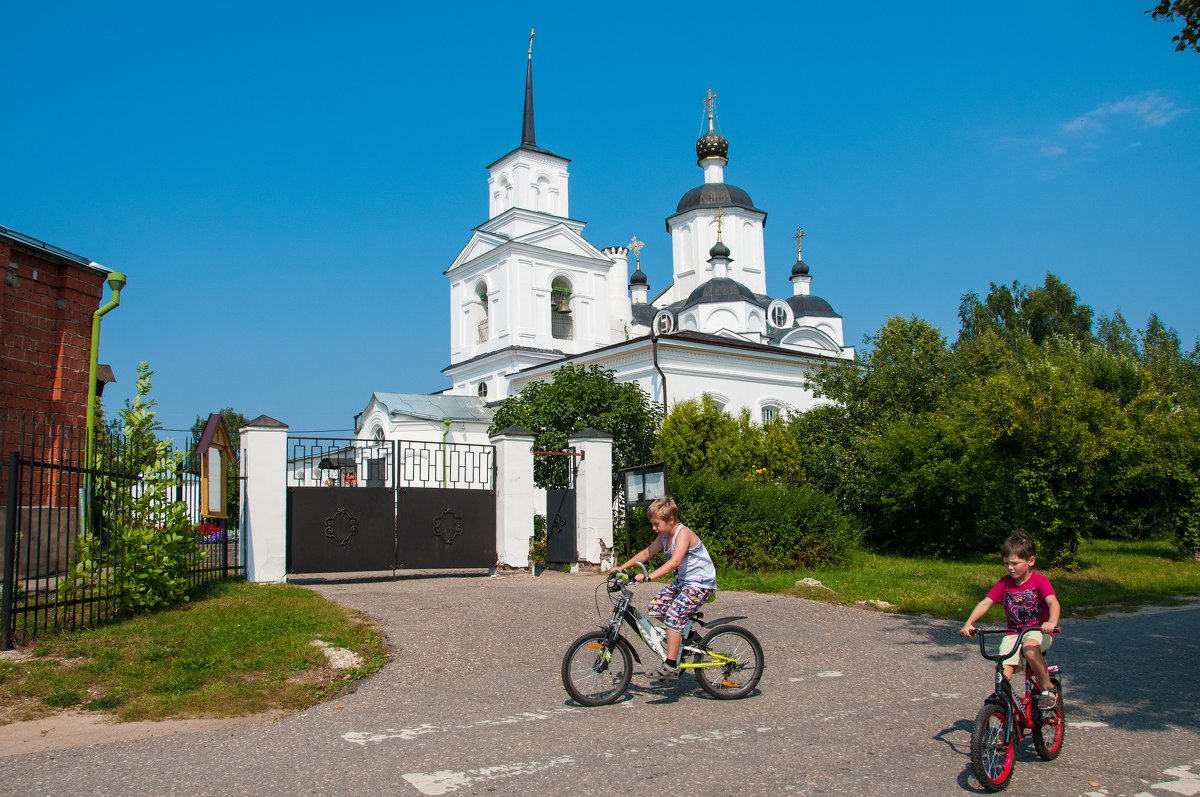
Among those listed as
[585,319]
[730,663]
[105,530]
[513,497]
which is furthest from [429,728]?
[585,319]

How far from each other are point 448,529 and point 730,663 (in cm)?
860

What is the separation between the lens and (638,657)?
697cm

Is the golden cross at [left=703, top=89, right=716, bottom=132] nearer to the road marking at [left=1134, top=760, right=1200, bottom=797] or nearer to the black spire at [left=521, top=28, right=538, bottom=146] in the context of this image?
the black spire at [left=521, top=28, right=538, bottom=146]

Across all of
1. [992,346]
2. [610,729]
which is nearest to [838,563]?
[610,729]

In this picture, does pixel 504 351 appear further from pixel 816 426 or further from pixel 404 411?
pixel 816 426

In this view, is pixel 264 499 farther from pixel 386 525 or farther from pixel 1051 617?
pixel 1051 617

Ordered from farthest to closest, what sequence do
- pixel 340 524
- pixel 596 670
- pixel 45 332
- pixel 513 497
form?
pixel 513 497 → pixel 340 524 → pixel 45 332 → pixel 596 670

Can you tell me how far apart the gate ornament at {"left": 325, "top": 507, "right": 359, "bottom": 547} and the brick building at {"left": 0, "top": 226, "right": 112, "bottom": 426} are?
3.61 meters

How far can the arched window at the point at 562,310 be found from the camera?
43.2 metres

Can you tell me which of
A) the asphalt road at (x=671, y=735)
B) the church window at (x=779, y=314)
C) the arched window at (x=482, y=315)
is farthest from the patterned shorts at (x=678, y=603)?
the church window at (x=779, y=314)

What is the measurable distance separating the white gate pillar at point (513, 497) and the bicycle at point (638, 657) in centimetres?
868

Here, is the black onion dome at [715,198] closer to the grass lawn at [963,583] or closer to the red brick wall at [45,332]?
the grass lawn at [963,583]

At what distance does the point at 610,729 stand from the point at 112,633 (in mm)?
5111

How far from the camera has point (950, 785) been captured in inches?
197
